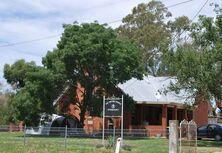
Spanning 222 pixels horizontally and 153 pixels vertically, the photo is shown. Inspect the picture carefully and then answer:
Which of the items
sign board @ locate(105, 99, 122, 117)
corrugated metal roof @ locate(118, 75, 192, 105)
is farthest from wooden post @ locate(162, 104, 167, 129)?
sign board @ locate(105, 99, 122, 117)

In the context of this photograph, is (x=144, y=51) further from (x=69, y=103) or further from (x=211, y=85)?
(x=211, y=85)

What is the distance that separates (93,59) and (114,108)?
38.8ft

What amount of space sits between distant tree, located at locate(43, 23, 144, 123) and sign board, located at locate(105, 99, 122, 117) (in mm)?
10708

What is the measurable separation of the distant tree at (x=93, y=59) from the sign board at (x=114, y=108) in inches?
422

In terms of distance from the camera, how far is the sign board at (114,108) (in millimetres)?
30250

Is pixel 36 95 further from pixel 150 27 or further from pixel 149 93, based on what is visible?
pixel 150 27

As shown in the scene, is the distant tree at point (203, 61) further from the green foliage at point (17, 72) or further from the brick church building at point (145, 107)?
the green foliage at point (17, 72)

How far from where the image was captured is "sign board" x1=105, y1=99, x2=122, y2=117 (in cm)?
3025

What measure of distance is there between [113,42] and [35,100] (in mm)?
7735

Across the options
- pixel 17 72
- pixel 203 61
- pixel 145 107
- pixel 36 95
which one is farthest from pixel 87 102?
pixel 203 61

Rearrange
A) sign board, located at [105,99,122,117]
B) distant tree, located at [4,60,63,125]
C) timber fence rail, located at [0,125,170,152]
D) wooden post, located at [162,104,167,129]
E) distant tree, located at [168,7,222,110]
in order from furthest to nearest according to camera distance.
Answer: wooden post, located at [162,104,167,129], distant tree, located at [4,60,63,125], distant tree, located at [168,7,222,110], sign board, located at [105,99,122,117], timber fence rail, located at [0,125,170,152]

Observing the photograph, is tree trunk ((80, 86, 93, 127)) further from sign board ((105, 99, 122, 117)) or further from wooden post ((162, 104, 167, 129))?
sign board ((105, 99, 122, 117))

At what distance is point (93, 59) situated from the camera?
41.7m

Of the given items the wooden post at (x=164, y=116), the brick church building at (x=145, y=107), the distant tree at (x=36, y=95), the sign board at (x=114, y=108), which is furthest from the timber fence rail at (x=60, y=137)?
the brick church building at (x=145, y=107)
